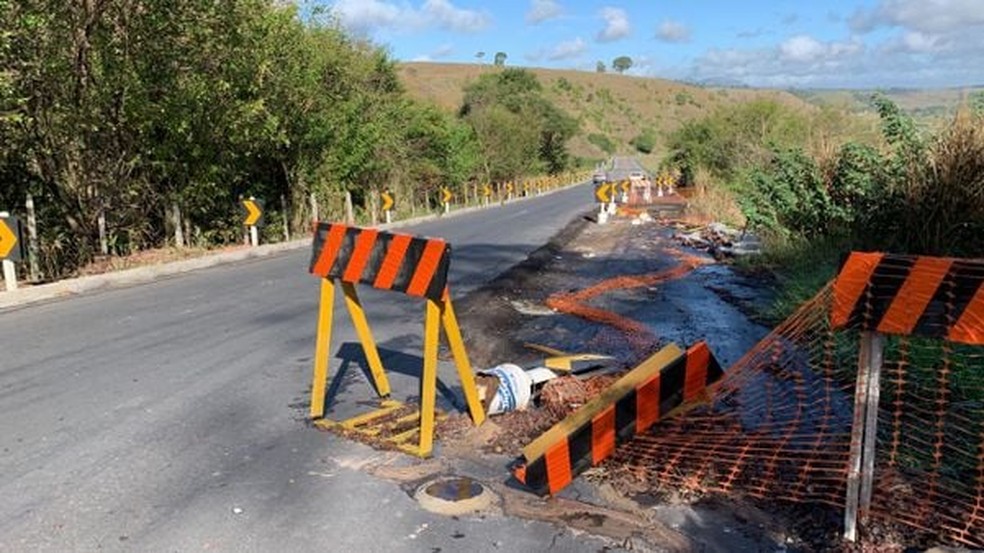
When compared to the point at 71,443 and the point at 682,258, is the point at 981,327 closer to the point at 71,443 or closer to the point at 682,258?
the point at 71,443

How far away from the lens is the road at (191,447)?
387 centimetres

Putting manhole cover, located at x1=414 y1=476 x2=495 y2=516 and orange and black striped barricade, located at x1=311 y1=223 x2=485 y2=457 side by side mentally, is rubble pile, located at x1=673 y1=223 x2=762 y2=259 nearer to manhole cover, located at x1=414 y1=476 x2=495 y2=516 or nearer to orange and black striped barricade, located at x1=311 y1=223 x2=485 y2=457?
orange and black striped barricade, located at x1=311 y1=223 x2=485 y2=457

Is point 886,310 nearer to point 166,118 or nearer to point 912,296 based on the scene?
point 912,296

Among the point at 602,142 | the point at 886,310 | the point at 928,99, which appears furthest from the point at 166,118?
the point at 602,142

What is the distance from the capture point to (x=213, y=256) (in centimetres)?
1609

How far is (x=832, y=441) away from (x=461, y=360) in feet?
7.79

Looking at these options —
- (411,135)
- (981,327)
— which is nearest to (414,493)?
(981,327)

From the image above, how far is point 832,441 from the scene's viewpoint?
4.97 metres

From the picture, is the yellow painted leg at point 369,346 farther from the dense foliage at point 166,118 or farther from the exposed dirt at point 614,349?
the dense foliage at point 166,118

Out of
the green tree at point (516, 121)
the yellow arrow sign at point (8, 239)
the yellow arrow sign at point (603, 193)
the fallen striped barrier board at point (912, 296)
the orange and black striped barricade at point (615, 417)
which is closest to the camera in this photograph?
the fallen striped barrier board at point (912, 296)

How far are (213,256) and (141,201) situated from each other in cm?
246

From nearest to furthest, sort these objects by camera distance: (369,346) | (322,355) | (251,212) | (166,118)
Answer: (322,355), (369,346), (166,118), (251,212)

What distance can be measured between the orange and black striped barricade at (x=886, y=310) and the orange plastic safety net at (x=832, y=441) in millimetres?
317

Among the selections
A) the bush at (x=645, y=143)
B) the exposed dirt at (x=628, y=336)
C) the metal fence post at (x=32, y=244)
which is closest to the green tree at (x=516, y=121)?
the exposed dirt at (x=628, y=336)
